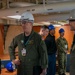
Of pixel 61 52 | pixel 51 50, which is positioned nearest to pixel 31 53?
pixel 51 50

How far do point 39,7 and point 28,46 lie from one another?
10.0 feet

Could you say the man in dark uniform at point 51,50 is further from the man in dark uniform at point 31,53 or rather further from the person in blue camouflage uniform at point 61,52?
the man in dark uniform at point 31,53

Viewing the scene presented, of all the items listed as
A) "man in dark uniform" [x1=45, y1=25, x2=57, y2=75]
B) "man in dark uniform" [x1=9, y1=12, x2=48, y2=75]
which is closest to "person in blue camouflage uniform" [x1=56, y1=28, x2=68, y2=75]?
"man in dark uniform" [x1=45, y1=25, x2=57, y2=75]

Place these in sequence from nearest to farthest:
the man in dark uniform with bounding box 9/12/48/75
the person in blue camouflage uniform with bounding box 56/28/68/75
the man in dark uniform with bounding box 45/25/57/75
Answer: the man in dark uniform with bounding box 9/12/48/75 < the man in dark uniform with bounding box 45/25/57/75 < the person in blue camouflage uniform with bounding box 56/28/68/75

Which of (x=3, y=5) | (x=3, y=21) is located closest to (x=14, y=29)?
(x=3, y=21)

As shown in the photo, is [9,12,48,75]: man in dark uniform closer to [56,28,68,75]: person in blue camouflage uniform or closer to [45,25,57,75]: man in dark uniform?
[45,25,57,75]: man in dark uniform

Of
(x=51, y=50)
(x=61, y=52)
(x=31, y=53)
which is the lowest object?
(x=61, y=52)

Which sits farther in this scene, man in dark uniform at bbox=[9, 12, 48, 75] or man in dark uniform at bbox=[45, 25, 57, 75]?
man in dark uniform at bbox=[45, 25, 57, 75]

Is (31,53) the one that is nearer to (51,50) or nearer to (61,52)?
(51,50)

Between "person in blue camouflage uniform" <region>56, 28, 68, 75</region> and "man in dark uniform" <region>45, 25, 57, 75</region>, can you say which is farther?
"person in blue camouflage uniform" <region>56, 28, 68, 75</region>

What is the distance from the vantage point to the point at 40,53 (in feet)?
8.79

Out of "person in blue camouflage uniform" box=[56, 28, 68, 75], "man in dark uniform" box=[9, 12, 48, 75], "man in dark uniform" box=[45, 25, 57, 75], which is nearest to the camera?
"man in dark uniform" box=[9, 12, 48, 75]

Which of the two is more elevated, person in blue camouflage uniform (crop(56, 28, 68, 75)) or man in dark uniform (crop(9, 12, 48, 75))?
man in dark uniform (crop(9, 12, 48, 75))

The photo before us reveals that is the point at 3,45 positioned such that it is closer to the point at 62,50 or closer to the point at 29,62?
the point at 62,50
